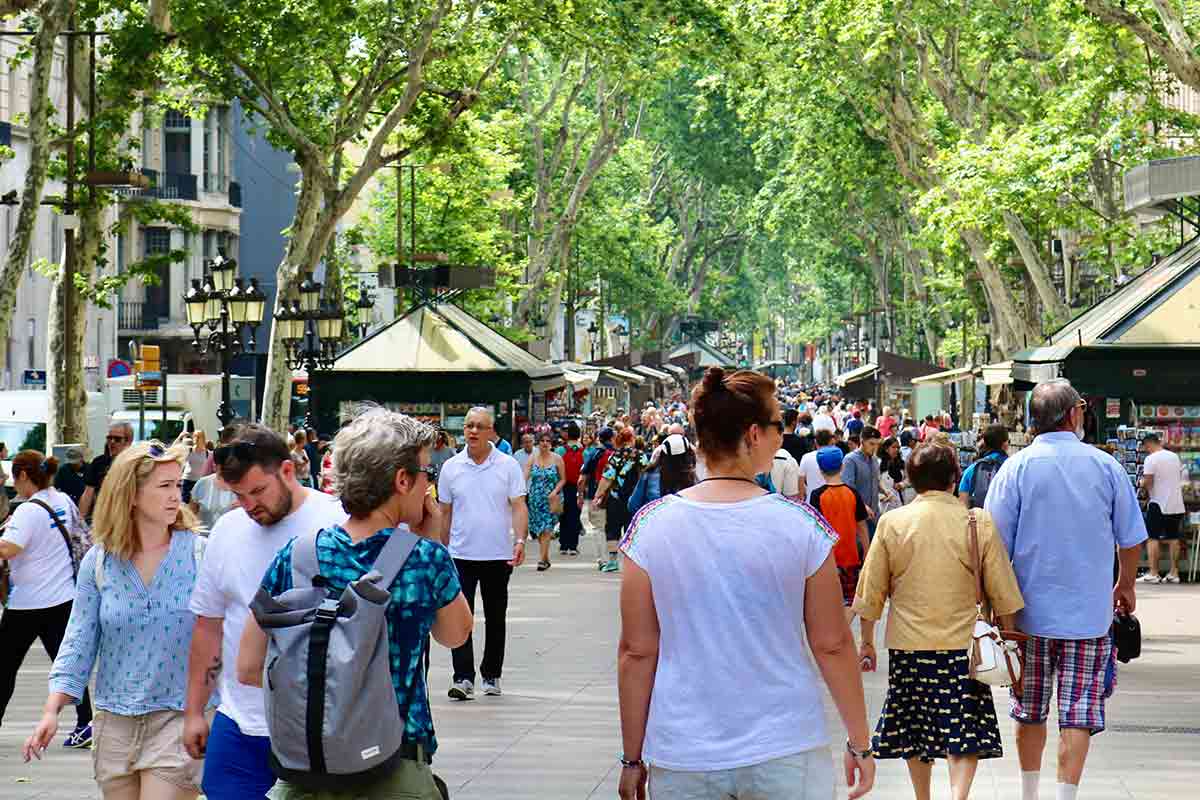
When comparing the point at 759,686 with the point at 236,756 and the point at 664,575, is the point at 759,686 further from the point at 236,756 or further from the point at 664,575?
the point at 236,756

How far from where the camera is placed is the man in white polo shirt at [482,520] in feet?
41.4

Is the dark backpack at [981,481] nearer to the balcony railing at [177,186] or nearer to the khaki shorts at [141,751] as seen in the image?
the khaki shorts at [141,751]

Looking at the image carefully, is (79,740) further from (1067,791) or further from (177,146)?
(177,146)

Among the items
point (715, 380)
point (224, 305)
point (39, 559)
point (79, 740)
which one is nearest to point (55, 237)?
point (224, 305)

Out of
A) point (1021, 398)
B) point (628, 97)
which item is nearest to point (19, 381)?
point (628, 97)

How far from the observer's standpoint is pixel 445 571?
5.04 m

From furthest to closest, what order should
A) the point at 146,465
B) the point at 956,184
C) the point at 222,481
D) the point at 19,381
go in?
1. the point at 19,381
2. the point at 956,184
3. the point at 146,465
4. the point at 222,481

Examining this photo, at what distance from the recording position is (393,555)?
16.1 feet

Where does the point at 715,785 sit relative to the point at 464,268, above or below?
below

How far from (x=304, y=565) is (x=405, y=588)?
234mm

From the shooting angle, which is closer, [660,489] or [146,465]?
[146,465]

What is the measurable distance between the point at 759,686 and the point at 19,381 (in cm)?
4503

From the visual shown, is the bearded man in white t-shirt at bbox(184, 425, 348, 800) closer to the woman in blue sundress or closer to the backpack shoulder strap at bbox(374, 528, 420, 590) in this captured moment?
the backpack shoulder strap at bbox(374, 528, 420, 590)

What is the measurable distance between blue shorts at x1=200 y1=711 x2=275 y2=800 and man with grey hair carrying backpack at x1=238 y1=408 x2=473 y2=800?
0.53m
